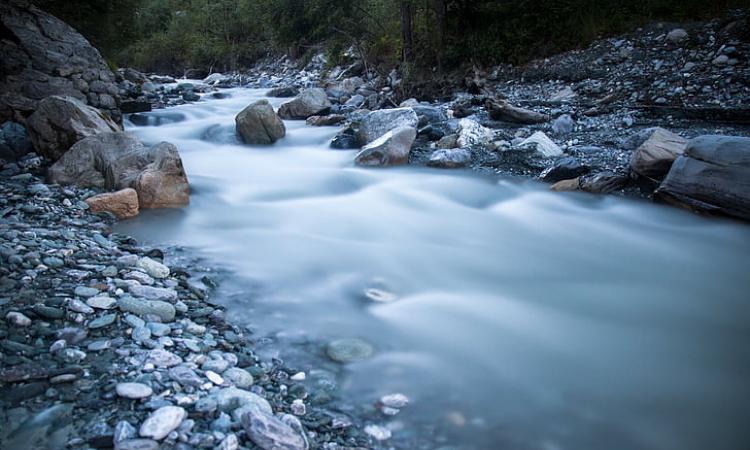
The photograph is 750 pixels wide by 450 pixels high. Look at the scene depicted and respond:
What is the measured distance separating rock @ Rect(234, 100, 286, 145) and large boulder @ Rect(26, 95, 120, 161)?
119 inches

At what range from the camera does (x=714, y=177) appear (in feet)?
16.8

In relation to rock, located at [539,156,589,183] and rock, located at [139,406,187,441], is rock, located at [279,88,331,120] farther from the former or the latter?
rock, located at [139,406,187,441]

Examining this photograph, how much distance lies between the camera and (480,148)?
26.2ft

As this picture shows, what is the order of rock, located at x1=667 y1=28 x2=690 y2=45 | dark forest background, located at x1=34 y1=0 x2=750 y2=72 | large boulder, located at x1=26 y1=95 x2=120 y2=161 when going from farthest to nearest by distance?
1. dark forest background, located at x1=34 y1=0 x2=750 y2=72
2. rock, located at x1=667 y1=28 x2=690 y2=45
3. large boulder, located at x1=26 y1=95 x2=120 y2=161

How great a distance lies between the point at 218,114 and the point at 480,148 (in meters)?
7.72

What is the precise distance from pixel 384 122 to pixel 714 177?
5.15 m

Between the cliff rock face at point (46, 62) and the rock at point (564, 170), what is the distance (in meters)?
8.39

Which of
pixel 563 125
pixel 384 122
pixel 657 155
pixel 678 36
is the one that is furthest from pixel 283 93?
pixel 657 155

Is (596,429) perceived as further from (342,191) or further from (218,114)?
(218,114)

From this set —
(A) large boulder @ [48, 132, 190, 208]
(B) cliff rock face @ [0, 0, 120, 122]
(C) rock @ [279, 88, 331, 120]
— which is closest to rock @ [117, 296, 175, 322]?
(A) large boulder @ [48, 132, 190, 208]

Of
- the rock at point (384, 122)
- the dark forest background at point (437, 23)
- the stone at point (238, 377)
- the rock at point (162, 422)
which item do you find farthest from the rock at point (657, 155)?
the dark forest background at point (437, 23)

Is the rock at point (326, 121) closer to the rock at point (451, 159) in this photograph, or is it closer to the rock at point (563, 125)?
the rock at point (451, 159)

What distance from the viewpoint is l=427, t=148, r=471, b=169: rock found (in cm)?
768

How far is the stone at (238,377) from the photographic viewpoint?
2620 millimetres
